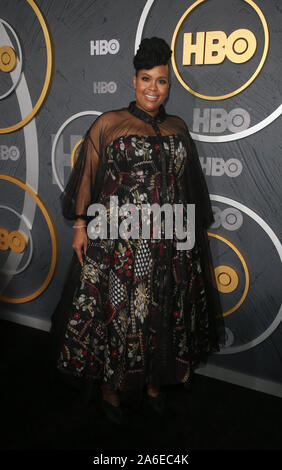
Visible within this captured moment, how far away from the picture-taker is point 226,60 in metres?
1.47

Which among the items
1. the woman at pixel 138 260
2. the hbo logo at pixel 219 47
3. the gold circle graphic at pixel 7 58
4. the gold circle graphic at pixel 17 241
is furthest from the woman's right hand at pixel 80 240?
the gold circle graphic at pixel 7 58

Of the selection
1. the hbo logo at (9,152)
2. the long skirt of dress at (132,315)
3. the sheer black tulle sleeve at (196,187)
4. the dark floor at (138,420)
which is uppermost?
the hbo logo at (9,152)

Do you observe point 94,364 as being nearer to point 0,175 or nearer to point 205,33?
point 0,175

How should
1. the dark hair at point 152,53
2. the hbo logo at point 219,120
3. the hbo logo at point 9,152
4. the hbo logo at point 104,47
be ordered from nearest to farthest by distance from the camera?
the dark hair at point 152,53 < the hbo logo at point 219,120 < the hbo logo at point 104,47 < the hbo logo at point 9,152

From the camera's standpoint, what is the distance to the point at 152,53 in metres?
1.29

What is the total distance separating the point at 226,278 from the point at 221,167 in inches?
20.9

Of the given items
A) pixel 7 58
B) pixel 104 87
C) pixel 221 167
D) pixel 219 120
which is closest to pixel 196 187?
pixel 221 167

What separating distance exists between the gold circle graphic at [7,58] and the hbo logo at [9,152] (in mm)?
404

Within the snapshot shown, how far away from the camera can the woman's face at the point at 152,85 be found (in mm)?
1323

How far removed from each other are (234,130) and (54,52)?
38.2 inches

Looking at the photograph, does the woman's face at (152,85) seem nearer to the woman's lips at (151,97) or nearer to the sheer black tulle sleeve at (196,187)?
the woman's lips at (151,97)

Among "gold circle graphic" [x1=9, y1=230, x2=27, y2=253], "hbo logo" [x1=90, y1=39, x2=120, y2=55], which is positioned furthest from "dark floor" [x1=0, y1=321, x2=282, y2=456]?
"hbo logo" [x1=90, y1=39, x2=120, y2=55]
